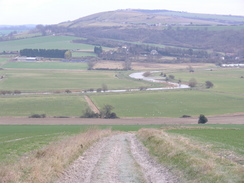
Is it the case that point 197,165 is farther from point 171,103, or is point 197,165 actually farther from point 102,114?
point 171,103

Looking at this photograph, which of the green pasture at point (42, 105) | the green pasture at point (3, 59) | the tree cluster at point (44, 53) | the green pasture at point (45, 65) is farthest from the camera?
the tree cluster at point (44, 53)

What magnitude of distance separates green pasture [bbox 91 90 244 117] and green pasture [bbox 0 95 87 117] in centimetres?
385

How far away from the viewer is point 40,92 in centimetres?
8588

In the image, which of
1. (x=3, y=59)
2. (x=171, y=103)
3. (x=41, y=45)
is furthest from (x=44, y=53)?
(x=171, y=103)

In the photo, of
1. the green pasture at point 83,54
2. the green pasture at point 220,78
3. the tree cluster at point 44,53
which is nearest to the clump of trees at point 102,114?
the green pasture at point 220,78

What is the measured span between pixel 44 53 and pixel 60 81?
203 ft

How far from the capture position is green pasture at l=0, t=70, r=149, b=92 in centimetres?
9338

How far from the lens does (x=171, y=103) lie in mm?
69750

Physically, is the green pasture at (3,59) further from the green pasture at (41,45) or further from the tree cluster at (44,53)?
the green pasture at (41,45)

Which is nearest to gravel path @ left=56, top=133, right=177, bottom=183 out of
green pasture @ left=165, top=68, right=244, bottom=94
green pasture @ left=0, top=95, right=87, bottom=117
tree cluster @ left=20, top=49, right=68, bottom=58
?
green pasture @ left=0, top=95, right=87, bottom=117

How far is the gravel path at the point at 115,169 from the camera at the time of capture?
1255 cm

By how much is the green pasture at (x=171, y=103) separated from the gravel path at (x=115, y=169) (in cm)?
4063

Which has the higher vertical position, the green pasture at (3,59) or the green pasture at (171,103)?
the green pasture at (3,59)

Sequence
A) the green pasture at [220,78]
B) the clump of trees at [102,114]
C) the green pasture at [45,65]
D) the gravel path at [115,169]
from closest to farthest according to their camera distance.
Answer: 1. the gravel path at [115,169]
2. the clump of trees at [102,114]
3. the green pasture at [220,78]
4. the green pasture at [45,65]
